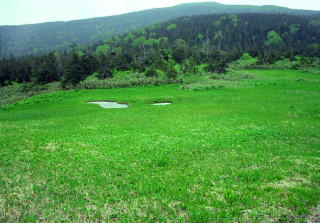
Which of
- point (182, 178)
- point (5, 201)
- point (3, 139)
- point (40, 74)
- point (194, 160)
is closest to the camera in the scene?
point (5, 201)

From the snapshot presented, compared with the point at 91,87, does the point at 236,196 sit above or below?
above

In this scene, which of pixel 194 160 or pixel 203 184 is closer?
pixel 203 184

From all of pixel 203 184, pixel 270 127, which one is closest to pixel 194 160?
pixel 203 184

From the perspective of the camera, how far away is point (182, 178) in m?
11.4

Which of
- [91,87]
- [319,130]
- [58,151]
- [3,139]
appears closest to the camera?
[58,151]

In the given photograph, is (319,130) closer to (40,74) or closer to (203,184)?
(203,184)

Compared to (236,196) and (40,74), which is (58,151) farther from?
(40,74)

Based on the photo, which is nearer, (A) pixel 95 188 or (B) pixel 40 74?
(A) pixel 95 188

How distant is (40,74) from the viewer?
3947 inches

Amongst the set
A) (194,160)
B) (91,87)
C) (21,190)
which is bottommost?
(91,87)

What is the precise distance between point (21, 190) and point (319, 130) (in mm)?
23503

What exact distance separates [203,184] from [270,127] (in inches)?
594

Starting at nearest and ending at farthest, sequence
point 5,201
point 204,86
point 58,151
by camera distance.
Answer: point 5,201 → point 58,151 → point 204,86

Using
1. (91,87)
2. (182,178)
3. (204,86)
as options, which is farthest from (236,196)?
(91,87)
